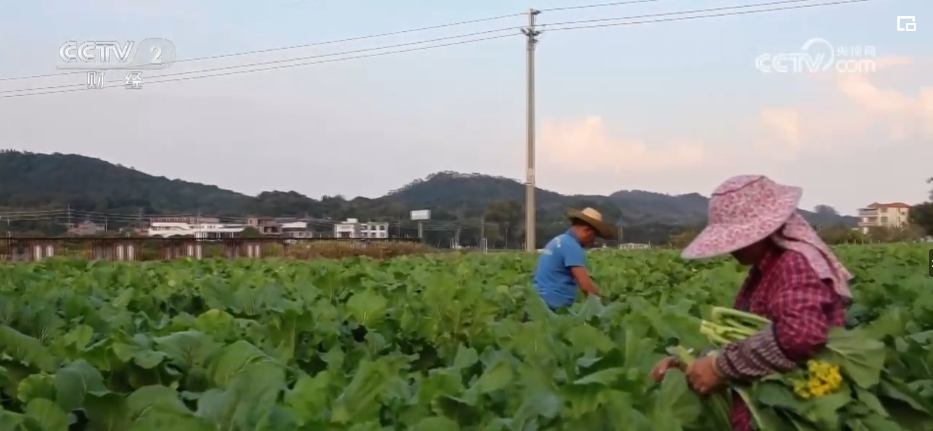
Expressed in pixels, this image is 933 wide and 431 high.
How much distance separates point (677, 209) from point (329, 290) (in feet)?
175

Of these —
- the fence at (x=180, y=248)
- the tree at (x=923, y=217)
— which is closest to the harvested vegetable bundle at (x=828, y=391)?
the fence at (x=180, y=248)

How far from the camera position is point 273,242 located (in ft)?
115

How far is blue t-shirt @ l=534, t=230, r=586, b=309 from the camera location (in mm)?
7566

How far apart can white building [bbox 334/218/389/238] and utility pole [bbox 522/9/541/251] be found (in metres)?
26.0

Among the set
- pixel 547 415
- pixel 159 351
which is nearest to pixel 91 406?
pixel 159 351

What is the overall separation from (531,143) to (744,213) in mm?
29174

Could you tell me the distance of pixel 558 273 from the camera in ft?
25.1

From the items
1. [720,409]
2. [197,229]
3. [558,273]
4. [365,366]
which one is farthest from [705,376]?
[197,229]

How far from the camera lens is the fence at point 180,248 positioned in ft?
93.0

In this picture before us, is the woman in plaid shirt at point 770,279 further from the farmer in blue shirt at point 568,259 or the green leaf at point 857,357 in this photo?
the farmer in blue shirt at point 568,259

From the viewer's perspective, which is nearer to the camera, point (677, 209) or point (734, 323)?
point (734, 323)

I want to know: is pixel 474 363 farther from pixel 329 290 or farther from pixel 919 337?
pixel 329 290

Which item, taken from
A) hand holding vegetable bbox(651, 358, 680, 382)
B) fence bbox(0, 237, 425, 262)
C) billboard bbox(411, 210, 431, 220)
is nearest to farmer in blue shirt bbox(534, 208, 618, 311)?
hand holding vegetable bbox(651, 358, 680, 382)

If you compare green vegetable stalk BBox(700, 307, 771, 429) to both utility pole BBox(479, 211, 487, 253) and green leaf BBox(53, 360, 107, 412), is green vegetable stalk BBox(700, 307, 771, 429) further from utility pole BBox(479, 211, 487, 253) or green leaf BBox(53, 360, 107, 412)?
utility pole BBox(479, 211, 487, 253)
